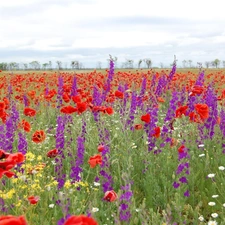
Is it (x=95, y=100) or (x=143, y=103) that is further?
(x=143, y=103)

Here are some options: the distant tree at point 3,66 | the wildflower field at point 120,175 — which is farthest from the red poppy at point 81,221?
the distant tree at point 3,66

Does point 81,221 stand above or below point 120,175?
above

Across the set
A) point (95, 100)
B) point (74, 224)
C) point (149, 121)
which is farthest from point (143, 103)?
point (74, 224)

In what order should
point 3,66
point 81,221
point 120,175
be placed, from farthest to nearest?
point 3,66 < point 120,175 < point 81,221

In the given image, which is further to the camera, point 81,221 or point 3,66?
point 3,66

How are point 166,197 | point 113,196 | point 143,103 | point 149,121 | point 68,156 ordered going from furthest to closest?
point 143,103
point 68,156
point 149,121
point 166,197
point 113,196

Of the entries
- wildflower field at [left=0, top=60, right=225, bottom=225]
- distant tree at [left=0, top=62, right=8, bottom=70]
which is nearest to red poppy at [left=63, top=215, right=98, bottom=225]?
wildflower field at [left=0, top=60, right=225, bottom=225]

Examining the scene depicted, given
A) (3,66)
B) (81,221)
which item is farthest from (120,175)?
(3,66)

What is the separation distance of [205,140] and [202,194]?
135cm

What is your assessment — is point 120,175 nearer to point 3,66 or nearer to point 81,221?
point 81,221

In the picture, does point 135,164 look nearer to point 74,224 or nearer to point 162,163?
point 162,163

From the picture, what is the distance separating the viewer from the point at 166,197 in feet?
11.6

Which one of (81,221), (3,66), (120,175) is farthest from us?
(3,66)

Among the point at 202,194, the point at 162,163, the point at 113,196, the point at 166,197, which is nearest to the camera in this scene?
the point at 113,196
